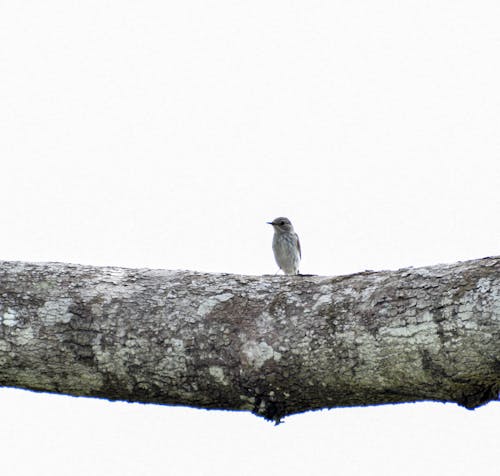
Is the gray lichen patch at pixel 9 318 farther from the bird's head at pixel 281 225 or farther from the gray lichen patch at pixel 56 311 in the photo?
the bird's head at pixel 281 225

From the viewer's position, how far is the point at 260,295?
185 inches

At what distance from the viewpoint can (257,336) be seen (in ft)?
14.6

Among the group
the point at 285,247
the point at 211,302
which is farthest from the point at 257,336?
the point at 285,247

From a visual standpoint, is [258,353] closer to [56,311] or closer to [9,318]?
[56,311]

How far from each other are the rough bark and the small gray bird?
32.8 feet

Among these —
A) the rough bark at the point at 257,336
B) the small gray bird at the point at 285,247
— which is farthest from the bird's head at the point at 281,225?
the rough bark at the point at 257,336

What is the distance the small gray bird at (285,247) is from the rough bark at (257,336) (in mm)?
10002

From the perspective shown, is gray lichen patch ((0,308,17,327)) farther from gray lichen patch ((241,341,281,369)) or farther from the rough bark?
gray lichen patch ((241,341,281,369))

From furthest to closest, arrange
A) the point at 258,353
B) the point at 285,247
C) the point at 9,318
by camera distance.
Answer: the point at 285,247 → the point at 9,318 → the point at 258,353

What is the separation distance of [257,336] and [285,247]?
10.5 meters

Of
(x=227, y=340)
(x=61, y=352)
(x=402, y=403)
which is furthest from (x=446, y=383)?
(x=61, y=352)

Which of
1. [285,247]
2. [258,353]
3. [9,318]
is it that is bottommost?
[258,353]

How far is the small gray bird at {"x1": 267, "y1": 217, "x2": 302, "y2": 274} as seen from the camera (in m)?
14.9

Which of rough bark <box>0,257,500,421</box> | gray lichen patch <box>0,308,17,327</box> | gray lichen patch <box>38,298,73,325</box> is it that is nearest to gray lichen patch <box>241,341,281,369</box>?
rough bark <box>0,257,500,421</box>
